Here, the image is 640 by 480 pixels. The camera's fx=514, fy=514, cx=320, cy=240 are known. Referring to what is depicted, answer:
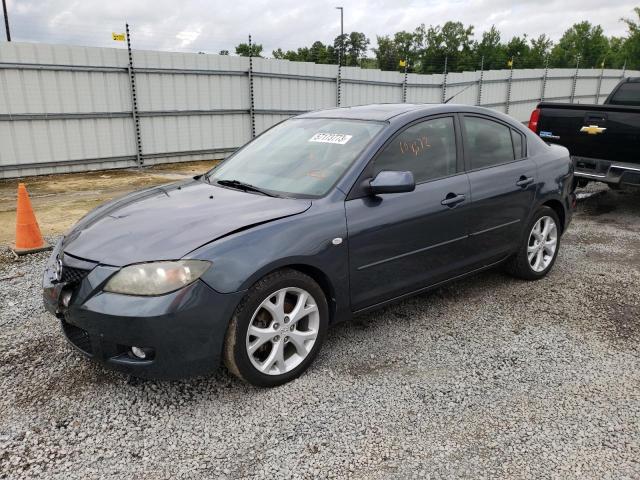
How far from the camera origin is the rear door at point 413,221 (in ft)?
10.8

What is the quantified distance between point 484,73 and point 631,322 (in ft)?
57.0

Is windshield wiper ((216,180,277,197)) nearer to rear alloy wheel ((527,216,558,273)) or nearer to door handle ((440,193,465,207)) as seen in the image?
door handle ((440,193,465,207))

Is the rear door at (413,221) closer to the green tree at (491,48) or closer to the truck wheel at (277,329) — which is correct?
the truck wheel at (277,329)

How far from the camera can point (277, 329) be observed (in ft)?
9.62

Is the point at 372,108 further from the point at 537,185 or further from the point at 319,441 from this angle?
the point at 319,441

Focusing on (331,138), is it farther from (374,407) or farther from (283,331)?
(374,407)

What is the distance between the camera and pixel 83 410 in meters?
2.80

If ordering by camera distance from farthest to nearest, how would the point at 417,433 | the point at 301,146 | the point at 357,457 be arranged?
1. the point at 301,146
2. the point at 417,433
3. the point at 357,457

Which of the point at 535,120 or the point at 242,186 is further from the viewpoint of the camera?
the point at 535,120

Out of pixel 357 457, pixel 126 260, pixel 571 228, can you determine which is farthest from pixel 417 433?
pixel 571 228

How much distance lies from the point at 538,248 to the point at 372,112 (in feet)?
6.82

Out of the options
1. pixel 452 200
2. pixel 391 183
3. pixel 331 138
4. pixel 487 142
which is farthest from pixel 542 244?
pixel 331 138

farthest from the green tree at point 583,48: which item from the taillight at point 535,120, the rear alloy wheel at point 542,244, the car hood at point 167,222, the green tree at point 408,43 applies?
the car hood at point 167,222

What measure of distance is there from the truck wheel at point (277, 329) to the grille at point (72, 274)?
841 millimetres
